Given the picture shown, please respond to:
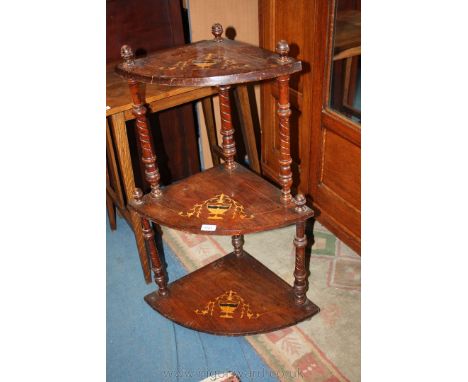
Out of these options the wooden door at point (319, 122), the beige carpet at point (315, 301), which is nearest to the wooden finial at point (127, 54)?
the wooden door at point (319, 122)

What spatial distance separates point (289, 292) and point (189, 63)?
1.14 meters

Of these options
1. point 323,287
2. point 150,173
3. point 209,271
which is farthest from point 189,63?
point 323,287

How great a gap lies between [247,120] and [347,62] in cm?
68

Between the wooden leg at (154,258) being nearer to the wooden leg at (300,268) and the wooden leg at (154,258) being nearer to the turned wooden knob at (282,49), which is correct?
the wooden leg at (300,268)

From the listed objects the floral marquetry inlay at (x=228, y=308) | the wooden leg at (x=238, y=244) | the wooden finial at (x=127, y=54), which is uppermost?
the wooden finial at (x=127, y=54)

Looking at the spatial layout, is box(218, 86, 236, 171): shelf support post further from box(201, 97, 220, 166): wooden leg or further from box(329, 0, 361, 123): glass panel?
box(201, 97, 220, 166): wooden leg

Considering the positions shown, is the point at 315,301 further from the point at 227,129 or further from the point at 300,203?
the point at 227,129

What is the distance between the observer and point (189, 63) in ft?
5.38

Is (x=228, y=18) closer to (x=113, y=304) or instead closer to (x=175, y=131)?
(x=175, y=131)

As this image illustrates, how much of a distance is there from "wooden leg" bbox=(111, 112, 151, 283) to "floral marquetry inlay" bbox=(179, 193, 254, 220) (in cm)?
38

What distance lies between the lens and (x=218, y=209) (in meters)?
1.86

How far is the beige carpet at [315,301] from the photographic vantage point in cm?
193

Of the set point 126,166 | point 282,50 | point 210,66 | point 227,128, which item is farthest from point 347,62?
point 126,166

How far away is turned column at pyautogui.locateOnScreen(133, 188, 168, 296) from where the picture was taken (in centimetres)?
195
